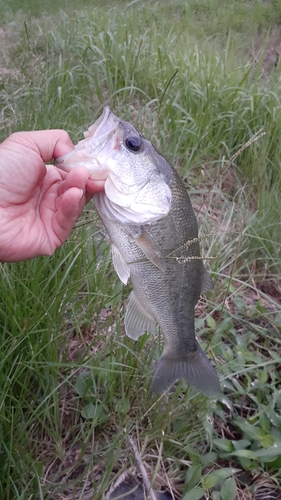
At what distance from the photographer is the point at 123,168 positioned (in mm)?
1231

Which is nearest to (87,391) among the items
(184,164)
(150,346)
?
(150,346)

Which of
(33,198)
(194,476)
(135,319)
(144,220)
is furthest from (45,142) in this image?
(194,476)

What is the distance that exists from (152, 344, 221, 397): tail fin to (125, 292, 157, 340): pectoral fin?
0.51ft

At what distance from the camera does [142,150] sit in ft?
4.13

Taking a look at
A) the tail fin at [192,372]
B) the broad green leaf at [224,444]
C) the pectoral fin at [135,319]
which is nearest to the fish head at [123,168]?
the pectoral fin at [135,319]

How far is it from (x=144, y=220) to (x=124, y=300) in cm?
88

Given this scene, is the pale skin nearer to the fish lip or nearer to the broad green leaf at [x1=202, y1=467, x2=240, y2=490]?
the fish lip

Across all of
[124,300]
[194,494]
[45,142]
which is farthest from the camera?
[124,300]

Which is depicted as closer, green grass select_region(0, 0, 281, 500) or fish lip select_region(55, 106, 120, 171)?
fish lip select_region(55, 106, 120, 171)

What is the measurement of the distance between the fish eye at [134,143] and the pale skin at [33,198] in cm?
14

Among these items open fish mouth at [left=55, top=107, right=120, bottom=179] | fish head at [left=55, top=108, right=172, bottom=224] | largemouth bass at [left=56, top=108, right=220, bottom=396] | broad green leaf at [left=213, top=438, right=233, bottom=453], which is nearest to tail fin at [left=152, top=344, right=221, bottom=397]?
largemouth bass at [left=56, top=108, right=220, bottom=396]

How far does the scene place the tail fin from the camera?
150cm

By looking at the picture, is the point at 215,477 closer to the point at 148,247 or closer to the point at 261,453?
the point at 261,453

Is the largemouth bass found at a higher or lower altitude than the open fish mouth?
lower
